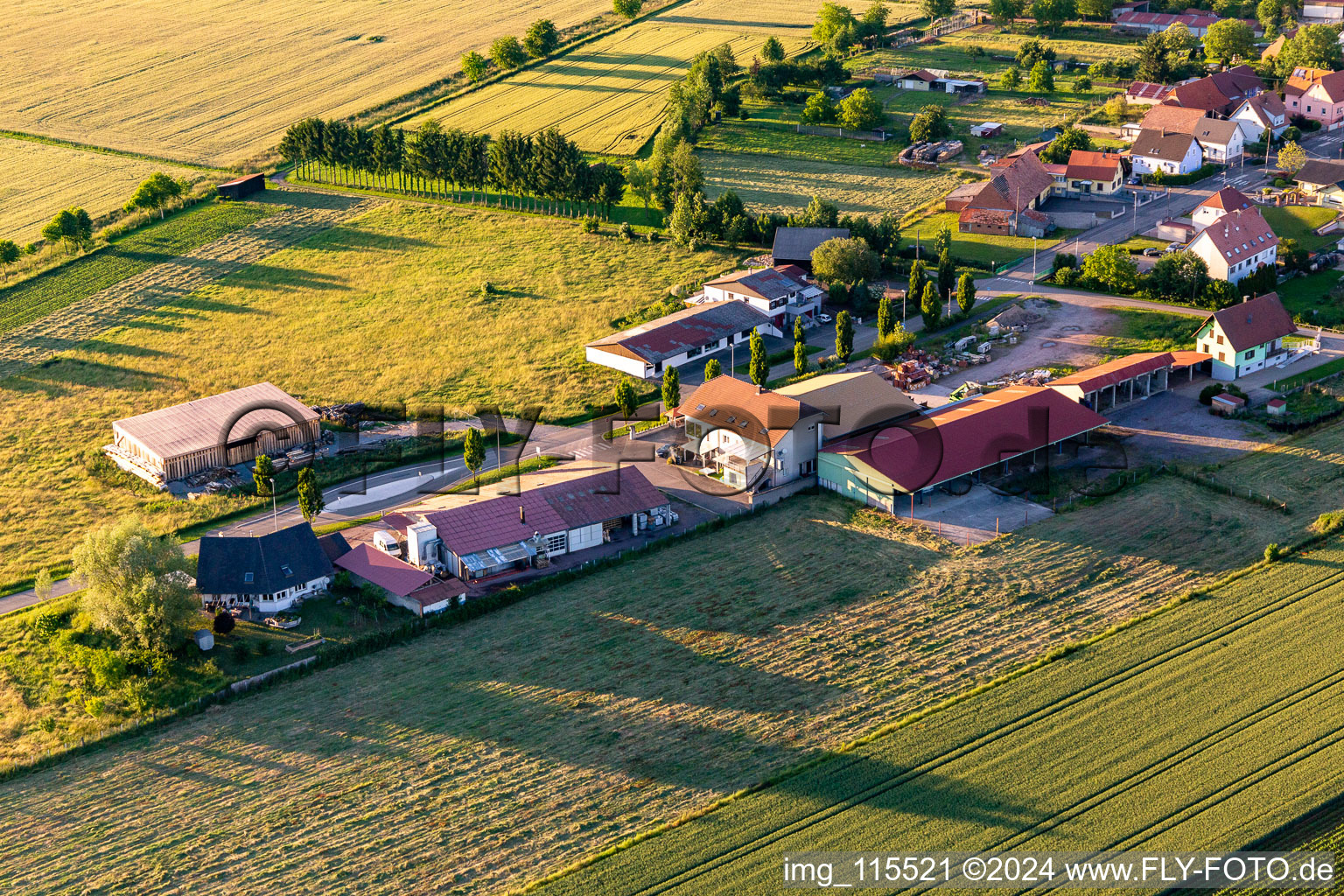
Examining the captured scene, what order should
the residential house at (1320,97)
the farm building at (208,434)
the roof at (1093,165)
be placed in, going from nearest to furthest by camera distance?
the farm building at (208,434) → the roof at (1093,165) → the residential house at (1320,97)

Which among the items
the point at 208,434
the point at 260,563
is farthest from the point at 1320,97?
the point at 260,563

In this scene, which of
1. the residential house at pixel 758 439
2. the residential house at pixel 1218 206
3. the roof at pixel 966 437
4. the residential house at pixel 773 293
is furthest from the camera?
the residential house at pixel 1218 206

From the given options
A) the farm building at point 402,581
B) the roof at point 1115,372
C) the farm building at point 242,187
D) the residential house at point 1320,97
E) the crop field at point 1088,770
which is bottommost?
the crop field at point 1088,770

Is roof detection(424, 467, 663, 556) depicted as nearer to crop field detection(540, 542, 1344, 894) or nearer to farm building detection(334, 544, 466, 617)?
farm building detection(334, 544, 466, 617)

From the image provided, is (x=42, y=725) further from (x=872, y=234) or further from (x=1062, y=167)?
(x=1062, y=167)

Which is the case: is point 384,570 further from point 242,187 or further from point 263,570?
point 242,187

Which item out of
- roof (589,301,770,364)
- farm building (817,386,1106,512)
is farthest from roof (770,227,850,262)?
farm building (817,386,1106,512)

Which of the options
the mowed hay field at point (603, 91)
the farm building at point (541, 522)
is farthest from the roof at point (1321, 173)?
the farm building at point (541, 522)

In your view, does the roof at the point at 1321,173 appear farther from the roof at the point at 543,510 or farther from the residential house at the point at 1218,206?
the roof at the point at 543,510
